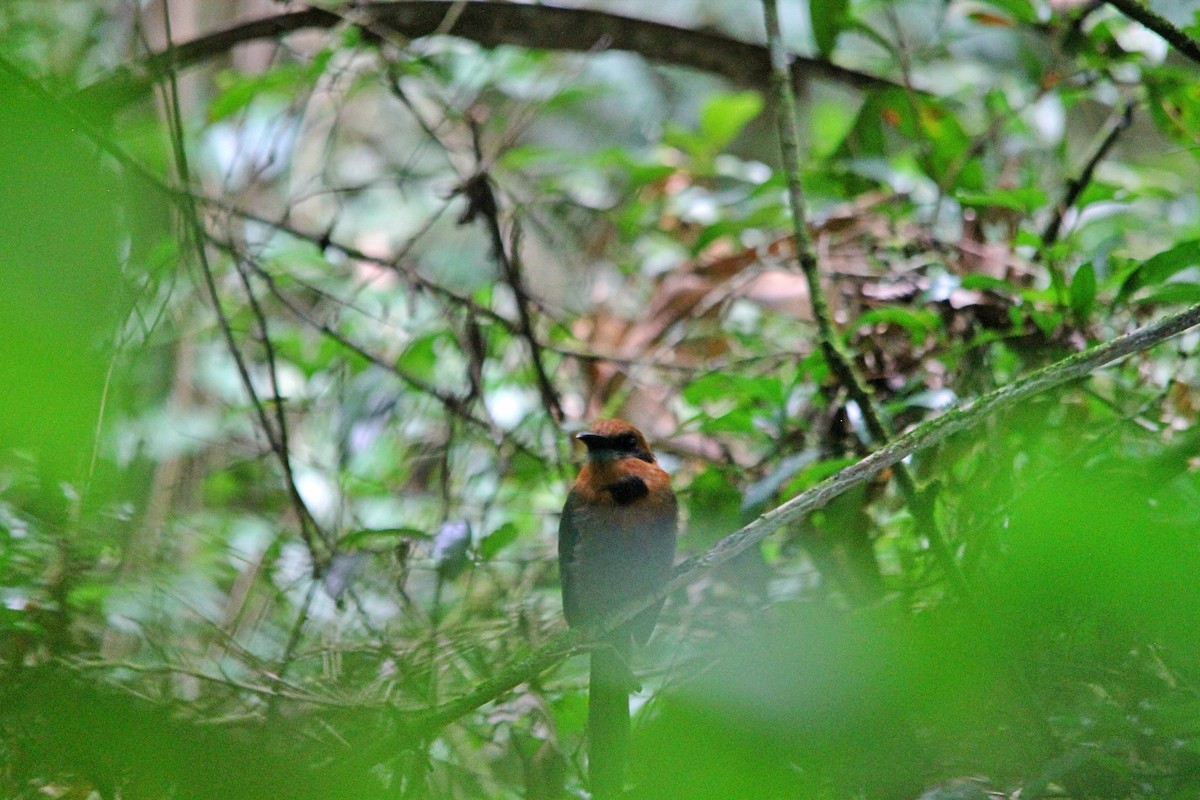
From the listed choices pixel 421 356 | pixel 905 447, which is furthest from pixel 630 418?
pixel 905 447

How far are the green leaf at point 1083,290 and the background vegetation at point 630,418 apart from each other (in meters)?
0.02

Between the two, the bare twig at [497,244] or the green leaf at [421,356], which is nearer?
the bare twig at [497,244]

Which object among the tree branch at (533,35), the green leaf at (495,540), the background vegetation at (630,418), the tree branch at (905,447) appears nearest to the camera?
the background vegetation at (630,418)

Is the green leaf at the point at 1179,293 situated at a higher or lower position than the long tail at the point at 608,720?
higher

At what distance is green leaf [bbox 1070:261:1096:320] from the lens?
2561 millimetres

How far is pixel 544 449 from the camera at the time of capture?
373cm

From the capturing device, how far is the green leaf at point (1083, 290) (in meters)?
2.56

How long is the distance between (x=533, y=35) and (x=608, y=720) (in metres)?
2.38

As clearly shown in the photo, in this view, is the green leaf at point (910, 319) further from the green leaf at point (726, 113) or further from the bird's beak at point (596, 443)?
the green leaf at point (726, 113)

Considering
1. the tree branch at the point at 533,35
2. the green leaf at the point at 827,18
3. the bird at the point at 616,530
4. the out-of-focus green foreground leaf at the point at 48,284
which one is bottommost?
the out-of-focus green foreground leaf at the point at 48,284

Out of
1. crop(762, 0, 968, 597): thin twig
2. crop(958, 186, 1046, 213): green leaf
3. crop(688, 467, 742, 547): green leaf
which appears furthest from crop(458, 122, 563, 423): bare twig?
crop(958, 186, 1046, 213): green leaf

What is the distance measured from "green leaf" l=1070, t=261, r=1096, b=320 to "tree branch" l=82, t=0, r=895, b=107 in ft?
4.33

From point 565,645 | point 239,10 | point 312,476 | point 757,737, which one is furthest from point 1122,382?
point 239,10

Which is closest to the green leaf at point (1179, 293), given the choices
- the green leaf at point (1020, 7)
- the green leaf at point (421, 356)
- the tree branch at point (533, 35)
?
the green leaf at point (1020, 7)
